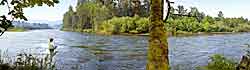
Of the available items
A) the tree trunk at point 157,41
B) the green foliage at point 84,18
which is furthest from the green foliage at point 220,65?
the green foliage at point 84,18

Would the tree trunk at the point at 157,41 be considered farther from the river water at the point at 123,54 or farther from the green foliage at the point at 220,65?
the river water at the point at 123,54

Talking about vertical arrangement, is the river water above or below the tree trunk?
below

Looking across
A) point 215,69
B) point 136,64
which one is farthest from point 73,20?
point 215,69

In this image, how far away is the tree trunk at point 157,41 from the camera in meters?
4.15

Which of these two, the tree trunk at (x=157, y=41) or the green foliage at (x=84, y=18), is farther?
the green foliage at (x=84, y=18)

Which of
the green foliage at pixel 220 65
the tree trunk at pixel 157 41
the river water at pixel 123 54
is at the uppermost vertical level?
the tree trunk at pixel 157 41

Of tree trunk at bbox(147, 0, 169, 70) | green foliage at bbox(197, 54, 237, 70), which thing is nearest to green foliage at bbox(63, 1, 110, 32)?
green foliage at bbox(197, 54, 237, 70)

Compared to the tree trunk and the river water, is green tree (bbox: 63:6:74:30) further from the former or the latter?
the tree trunk

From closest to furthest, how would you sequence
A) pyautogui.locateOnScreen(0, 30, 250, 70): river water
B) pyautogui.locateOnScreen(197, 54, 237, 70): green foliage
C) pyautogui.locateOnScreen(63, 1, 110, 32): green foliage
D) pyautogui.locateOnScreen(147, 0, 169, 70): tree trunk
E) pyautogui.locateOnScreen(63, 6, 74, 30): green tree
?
pyautogui.locateOnScreen(147, 0, 169, 70): tree trunk → pyautogui.locateOnScreen(197, 54, 237, 70): green foliage → pyautogui.locateOnScreen(0, 30, 250, 70): river water → pyautogui.locateOnScreen(63, 1, 110, 32): green foliage → pyautogui.locateOnScreen(63, 6, 74, 30): green tree

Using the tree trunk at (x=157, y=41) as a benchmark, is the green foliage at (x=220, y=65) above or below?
below

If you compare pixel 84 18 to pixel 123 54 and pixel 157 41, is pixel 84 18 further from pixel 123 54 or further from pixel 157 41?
pixel 157 41

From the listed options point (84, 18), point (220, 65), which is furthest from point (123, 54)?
point (84, 18)

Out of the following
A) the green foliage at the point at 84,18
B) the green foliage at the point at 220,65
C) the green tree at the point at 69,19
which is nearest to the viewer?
the green foliage at the point at 220,65

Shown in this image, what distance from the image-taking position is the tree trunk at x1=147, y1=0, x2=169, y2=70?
13.6 ft
